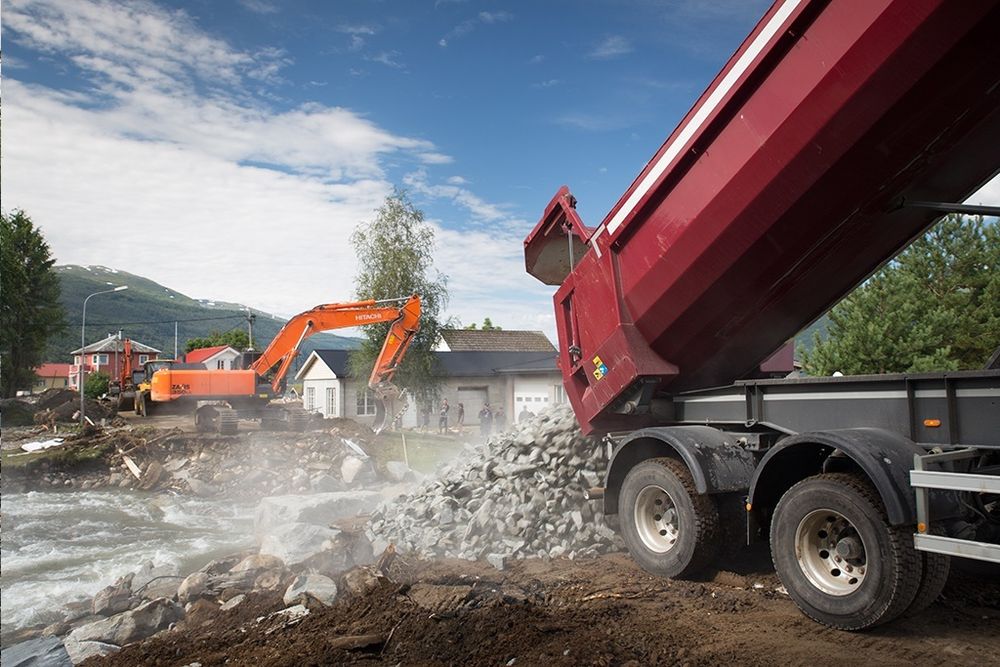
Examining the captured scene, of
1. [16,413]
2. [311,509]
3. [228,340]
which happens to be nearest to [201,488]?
[311,509]

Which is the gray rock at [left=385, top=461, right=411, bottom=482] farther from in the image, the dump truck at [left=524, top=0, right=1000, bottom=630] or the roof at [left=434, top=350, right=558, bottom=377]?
the roof at [left=434, top=350, right=558, bottom=377]

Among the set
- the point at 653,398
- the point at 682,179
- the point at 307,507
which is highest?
the point at 682,179

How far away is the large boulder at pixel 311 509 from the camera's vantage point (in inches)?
443

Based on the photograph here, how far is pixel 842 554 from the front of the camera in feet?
15.5

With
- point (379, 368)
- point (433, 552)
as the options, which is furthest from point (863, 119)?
point (379, 368)

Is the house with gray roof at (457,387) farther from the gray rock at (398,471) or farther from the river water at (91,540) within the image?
the river water at (91,540)

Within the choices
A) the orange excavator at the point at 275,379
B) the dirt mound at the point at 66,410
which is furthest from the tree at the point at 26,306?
the orange excavator at the point at 275,379

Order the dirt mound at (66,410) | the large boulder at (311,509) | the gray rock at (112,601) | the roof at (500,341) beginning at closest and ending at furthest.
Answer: the gray rock at (112,601) < the large boulder at (311,509) < the dirt mound at (66,410) < the roof at (500,341)

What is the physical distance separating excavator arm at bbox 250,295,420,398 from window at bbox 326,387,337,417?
13404mm

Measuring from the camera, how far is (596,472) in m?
7.63

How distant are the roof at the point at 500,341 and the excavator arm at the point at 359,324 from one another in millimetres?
18401

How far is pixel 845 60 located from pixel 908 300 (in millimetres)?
13168

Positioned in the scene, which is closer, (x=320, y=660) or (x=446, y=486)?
(x=320, y=660)

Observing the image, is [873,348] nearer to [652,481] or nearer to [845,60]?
[652,481]
